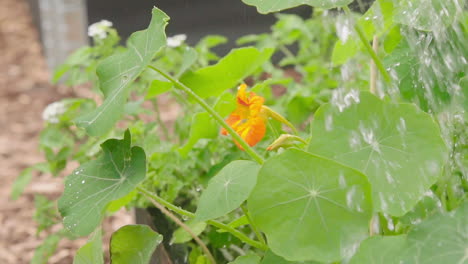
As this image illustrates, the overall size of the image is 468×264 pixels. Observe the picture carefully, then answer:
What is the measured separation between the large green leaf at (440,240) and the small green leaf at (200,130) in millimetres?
672

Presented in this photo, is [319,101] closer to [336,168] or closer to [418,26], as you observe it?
[418,26]

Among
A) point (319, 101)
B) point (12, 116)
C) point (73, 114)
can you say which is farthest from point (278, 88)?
point (319, 101)

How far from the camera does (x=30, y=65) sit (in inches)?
183

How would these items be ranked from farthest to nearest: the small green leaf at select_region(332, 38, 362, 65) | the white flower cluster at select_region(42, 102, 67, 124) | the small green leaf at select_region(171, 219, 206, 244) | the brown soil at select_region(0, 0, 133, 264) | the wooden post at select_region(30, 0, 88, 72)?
the wooden post at select_region(30, 0, 88, 72)
the brown soil at select_region(0, 0, 133, 264)
the white flower cluster at select_region(42, 102, 67, 124)
the small green leaf at select_region(332, 38, 362, 65)
the small green leaf at select_region(171, 219, 206, 244)

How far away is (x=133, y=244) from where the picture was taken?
3.97 ft

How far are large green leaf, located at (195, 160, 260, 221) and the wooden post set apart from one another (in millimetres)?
3209

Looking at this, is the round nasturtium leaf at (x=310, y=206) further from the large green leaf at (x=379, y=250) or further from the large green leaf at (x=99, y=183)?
the large green leaf at (x=99, y=183)

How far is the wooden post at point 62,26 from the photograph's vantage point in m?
4.12

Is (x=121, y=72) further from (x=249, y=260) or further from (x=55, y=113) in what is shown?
(x=55, y=113)

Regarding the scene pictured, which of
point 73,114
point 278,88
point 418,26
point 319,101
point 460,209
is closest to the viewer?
point 460,209

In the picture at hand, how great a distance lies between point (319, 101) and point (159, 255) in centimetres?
62

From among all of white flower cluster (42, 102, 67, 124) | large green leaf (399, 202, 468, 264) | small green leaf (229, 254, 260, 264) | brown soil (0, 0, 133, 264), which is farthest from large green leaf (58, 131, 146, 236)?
brown soil (0, 0, 133, 264)

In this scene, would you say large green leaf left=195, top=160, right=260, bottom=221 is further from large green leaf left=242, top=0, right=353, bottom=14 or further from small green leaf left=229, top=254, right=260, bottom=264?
large green leaf left=242, top=0, right=353, bottom=14

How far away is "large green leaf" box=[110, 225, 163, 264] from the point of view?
46.9 inches
